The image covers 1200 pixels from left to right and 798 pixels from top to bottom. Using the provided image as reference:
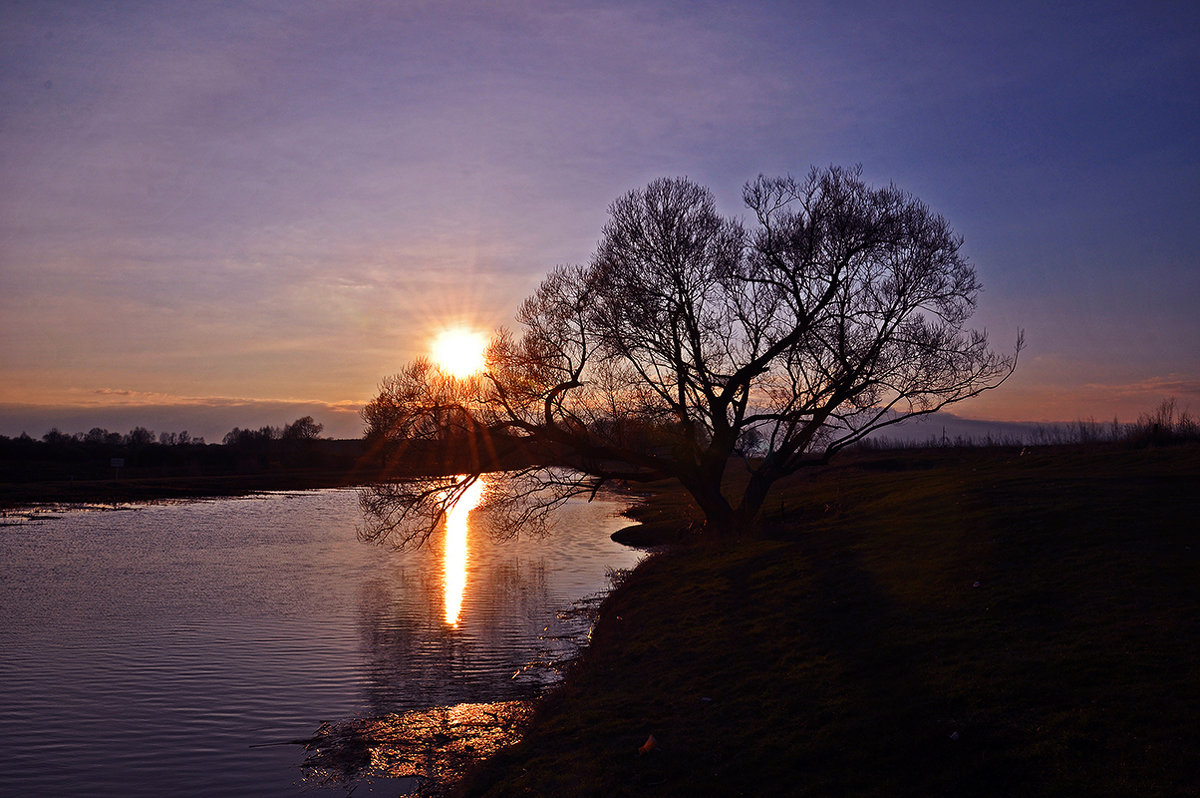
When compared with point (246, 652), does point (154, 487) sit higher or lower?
higher

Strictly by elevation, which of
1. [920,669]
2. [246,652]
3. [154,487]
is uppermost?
[154,487]

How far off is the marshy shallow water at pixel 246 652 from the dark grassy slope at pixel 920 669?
124 inches

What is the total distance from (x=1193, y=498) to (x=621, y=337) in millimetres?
15203

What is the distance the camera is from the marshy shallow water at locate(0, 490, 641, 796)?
43.0 feet

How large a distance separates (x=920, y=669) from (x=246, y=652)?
16045mm

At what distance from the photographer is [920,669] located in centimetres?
1142

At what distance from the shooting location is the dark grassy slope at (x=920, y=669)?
880 centimetres

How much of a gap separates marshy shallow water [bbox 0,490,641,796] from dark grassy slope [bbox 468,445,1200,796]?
10.3ft

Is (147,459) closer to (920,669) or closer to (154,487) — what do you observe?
(154,487)

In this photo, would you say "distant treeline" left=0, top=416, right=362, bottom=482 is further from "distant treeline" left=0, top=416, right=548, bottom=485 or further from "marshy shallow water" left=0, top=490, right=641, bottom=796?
"marshy shallow water" left=0, top=490, right=641, bottom=796

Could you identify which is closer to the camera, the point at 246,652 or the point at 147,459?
the point at 246,652

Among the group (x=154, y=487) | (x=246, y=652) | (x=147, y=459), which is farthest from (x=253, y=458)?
(x=246, y=652)

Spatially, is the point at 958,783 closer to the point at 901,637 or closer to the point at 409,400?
the point at 901,637

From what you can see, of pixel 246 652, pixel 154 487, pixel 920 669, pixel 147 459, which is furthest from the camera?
pixel 147 459
